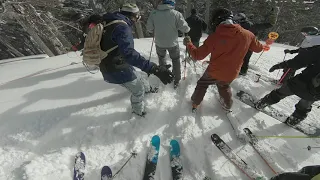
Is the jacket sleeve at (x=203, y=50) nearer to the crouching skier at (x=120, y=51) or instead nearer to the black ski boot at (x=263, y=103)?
the crouching skier at (x=120, y=51)

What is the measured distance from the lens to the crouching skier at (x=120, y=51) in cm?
315

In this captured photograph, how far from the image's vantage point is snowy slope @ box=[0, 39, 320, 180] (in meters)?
3.46

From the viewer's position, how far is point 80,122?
163 inches

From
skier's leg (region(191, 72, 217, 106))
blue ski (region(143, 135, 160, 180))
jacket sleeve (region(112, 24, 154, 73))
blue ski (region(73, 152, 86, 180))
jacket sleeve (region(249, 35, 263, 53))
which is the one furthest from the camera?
skier's leg (region(191, 72, 217, 106))

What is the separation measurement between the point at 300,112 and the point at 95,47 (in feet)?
13.1

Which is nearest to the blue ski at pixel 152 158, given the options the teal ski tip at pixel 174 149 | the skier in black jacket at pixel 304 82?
the teal ski tip at pixel 174 149

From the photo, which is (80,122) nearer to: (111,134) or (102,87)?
(111,134)

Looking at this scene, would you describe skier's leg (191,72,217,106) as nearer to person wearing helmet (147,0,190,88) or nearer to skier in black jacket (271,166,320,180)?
person wearing helmet (147,0,190,88)

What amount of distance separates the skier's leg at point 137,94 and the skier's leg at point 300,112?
2.97m

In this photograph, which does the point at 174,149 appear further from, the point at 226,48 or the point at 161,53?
the point at 161,53

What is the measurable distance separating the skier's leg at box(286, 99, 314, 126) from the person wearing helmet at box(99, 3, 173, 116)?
106 inches

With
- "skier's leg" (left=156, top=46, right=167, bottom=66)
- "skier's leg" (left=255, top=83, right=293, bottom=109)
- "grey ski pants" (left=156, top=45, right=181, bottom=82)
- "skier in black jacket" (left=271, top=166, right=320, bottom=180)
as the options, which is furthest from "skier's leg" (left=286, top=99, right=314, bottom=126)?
"skier's leg" (left=156, top=46, right=167, bottom=66)

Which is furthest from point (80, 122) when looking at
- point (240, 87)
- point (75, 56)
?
point (75, 56)

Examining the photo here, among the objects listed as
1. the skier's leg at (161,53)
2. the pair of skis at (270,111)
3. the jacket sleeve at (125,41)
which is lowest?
the pair of skis at (270,111)
